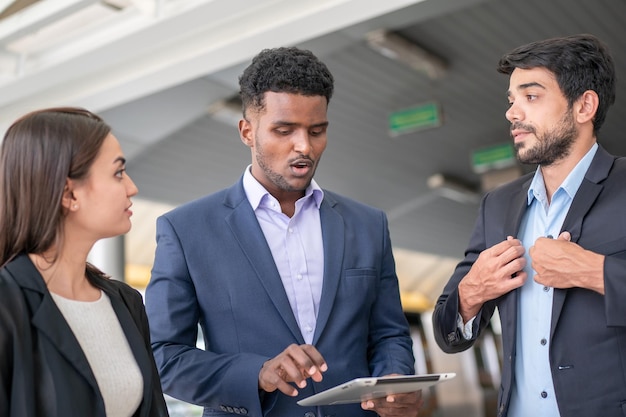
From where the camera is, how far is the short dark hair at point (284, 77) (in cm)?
255

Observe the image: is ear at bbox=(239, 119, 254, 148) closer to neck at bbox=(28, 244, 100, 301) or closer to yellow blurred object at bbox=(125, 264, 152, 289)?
neck at bbox=(28, 244, 100, 301)

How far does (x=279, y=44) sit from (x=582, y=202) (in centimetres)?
430

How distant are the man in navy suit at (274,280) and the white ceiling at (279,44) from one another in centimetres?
340

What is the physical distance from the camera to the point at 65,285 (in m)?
2.00

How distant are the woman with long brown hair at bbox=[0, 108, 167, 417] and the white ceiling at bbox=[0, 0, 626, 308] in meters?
4.09

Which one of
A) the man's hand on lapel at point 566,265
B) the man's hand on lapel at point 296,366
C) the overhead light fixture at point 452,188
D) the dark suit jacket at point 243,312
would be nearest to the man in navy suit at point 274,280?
the dark suit jacket at point 243,312

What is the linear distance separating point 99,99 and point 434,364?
5.94 meters

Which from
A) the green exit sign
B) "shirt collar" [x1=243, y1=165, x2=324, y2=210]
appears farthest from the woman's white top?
the green exit sign

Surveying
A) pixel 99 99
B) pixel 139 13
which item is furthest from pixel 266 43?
pixel 99 99

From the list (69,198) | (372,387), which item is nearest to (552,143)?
(372,387)

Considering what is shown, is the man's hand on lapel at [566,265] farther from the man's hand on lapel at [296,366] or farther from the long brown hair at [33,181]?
the long brown hair at [33,181]

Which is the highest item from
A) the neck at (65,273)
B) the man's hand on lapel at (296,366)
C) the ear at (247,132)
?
the ear at (247,132)

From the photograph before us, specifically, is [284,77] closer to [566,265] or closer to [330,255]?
[330,255]

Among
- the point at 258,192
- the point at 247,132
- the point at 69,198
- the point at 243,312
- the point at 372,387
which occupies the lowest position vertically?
the point at 372,387
